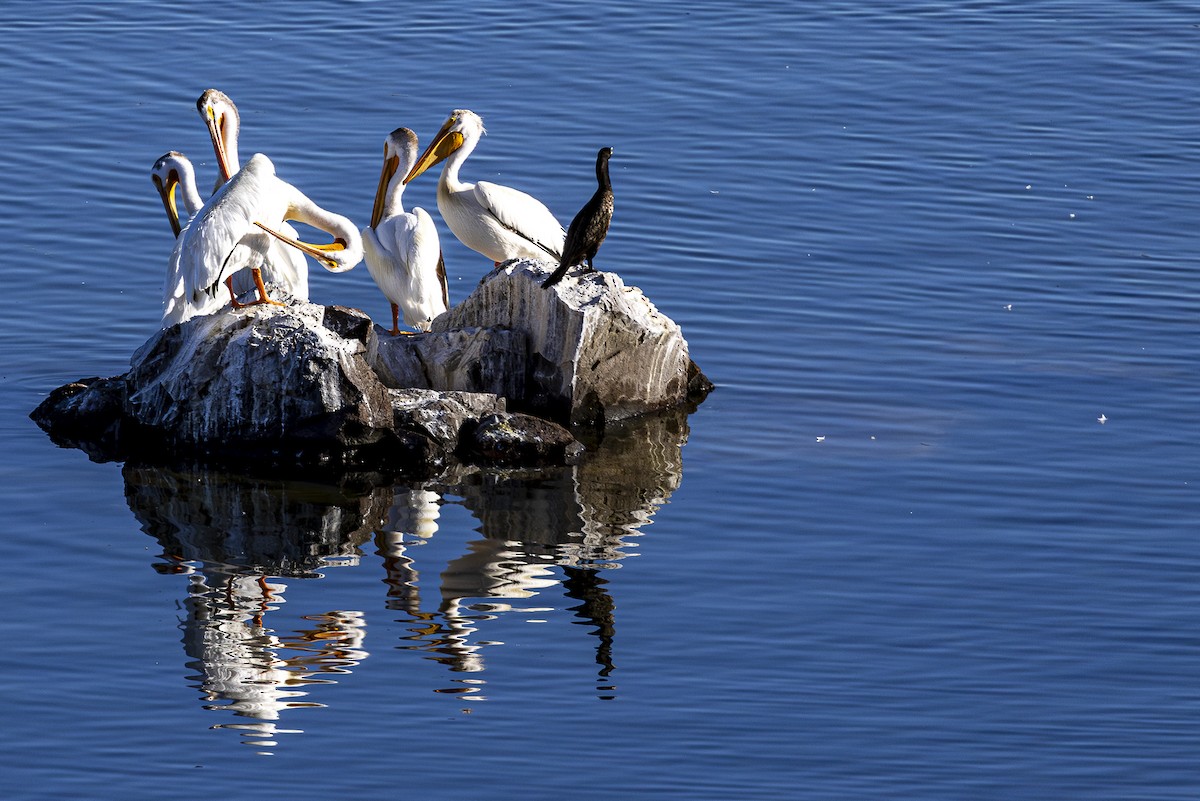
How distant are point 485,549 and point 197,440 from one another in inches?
79.2

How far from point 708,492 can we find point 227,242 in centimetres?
291

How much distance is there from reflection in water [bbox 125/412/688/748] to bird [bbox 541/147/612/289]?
3.48 feet

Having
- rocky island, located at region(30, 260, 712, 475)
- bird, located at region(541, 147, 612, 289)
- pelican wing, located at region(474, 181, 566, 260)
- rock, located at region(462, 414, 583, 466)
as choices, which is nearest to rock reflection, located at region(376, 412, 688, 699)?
rock, located at region(462, 414, 583, 466)

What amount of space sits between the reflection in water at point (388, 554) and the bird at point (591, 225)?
106 centimetres

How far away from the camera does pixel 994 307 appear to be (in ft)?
44.9

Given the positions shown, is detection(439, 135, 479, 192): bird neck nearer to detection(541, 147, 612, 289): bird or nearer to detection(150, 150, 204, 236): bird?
detection(150, 150, 204, 236): bird

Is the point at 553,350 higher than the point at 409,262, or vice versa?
the point at 409,262

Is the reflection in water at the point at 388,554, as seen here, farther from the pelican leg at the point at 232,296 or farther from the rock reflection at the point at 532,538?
the pelican leg at the point at 232,296

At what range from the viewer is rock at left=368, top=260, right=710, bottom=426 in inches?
455

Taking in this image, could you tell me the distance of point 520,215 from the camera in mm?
12695

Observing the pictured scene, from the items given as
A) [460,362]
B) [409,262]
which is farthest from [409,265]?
[460,362]

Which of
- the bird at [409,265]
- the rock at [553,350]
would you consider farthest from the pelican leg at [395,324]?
the rock at [553,350]

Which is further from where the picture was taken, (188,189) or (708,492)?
(188,189)

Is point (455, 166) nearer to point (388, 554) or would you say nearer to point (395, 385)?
point (395, 385)
